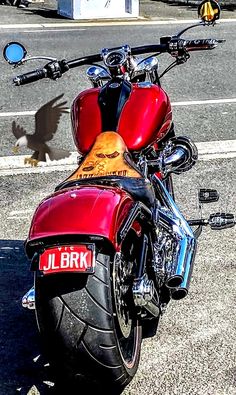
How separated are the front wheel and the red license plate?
2.6 inches

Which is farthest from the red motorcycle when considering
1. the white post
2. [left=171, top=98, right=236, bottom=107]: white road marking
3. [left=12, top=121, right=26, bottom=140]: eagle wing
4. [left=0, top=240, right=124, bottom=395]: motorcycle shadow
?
the white post

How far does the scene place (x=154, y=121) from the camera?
4152 millimetres

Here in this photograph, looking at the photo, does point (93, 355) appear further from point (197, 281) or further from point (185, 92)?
point (185, 92)

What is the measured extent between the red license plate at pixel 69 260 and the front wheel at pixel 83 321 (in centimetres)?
7

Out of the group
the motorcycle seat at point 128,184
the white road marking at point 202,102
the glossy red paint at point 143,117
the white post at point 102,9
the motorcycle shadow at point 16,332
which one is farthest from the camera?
the white post at point 102,9

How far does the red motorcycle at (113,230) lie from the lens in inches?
124

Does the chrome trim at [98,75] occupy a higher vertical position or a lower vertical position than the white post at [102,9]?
higher

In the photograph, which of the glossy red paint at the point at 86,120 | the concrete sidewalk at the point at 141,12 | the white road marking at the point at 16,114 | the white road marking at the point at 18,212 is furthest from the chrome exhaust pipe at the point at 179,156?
the concrete sidewalk at the point at 141,12

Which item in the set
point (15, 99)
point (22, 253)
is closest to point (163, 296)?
point (22, 253)

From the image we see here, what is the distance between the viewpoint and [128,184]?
356 cm

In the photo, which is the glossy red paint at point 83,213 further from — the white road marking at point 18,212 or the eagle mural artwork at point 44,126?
the white road marking at point 18,212

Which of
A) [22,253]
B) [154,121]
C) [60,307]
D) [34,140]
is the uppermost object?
[154,121]

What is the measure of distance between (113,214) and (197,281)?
1.76 m

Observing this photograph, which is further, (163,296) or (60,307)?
(163,296)
